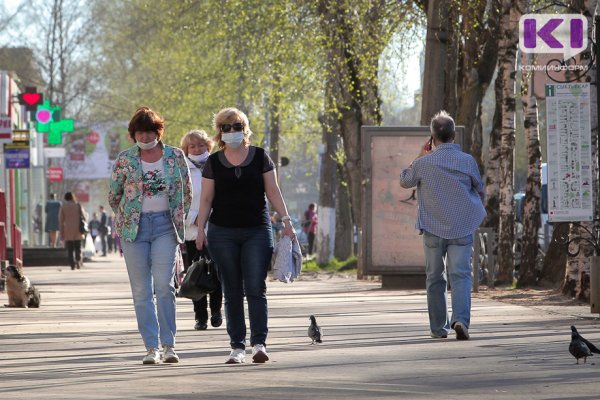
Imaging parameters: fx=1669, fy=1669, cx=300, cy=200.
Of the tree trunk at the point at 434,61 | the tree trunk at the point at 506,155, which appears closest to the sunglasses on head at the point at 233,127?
the tree trunk at the point at 506,155

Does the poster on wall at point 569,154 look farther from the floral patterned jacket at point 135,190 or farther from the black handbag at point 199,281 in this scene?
the floral patterned jacket at point 135,190

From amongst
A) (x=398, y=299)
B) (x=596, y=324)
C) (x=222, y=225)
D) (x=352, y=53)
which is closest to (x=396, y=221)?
(x=398, y=299)

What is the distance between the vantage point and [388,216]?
23.1m

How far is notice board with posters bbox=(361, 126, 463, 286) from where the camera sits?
22750 mm

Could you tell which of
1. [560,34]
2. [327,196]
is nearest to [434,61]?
[560,34]

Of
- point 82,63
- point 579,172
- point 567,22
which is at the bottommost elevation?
point 579,172

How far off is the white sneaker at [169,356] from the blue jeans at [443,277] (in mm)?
2629

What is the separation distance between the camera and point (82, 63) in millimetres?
75938

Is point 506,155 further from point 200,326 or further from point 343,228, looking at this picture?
point 343,228

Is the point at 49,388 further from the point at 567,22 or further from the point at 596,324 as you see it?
the point at 567,22

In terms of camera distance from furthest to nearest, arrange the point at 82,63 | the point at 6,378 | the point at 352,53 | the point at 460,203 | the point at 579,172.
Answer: the point at 82,63 < the point at 352,53 < the point at 579,172 < the point at 460,203 < the point at 6,378

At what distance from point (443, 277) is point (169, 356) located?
2.83 metres

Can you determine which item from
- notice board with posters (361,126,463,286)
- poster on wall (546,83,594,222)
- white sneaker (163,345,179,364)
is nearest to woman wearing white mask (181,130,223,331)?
white sneaker (163,345,179,364)

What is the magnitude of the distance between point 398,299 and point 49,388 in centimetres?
1083
